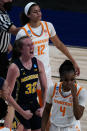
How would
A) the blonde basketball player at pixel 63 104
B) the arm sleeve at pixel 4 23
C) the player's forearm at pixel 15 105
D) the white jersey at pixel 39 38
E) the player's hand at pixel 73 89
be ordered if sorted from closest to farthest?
the player's hand at pixel 73 89 → the blonde basketball player at pixel 63 104 → the player's forearm at pixel 15 105 → the white jersey at pixel 39 38 → the arm sleeve at pixel 4 23

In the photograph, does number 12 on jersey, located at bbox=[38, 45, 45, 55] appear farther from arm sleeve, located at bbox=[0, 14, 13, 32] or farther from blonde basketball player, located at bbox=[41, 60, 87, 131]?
blonde basketball player, located at bbox=[41, 60, 87, 131]

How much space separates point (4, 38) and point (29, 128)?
64.1 inches

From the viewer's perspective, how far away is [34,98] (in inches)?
159

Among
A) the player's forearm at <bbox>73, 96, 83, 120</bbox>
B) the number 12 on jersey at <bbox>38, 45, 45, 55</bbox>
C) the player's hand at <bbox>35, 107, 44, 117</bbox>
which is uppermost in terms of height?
the number 12 on jersey at <bbox>38, 45, 45, 55</bbox>

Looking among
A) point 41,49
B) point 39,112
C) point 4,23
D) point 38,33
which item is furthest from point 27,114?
point 4,23

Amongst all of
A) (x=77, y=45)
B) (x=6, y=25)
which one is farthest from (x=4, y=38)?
(x=77, y=45)

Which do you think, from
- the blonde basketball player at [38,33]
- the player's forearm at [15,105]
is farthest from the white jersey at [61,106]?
the blonde basketball player at [38,33]

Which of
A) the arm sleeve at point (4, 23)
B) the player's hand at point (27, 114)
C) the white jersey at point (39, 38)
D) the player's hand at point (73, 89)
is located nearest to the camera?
the player's hand at point (73, 89)

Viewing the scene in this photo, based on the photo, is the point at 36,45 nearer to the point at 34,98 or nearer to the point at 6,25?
the point at 6,25

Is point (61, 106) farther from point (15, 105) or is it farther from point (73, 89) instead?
point (15, 105)

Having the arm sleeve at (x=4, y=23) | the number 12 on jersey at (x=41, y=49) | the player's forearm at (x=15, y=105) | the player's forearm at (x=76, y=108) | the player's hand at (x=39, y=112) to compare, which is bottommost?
the player's hand at (x=39, y=112)

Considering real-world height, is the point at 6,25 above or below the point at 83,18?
above

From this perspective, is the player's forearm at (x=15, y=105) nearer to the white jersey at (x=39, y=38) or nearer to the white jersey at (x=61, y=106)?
the white jersey at (x=61, y=106)

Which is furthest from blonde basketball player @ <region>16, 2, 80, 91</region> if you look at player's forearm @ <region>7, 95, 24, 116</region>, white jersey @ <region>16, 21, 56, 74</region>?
player's forearm @ <region>7, 95, 24, 116</region>
